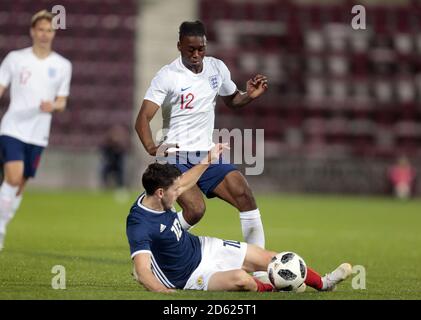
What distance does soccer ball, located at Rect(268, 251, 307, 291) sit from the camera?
7852 millimetres

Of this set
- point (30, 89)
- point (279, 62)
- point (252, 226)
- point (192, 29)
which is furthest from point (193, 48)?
point (279, 62)

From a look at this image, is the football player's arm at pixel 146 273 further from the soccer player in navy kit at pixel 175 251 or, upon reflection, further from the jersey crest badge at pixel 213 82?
the jersey crest badge at pixel 213 82

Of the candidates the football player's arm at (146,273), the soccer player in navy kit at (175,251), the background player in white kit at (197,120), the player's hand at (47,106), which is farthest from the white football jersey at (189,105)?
the player's hand at (47,106)

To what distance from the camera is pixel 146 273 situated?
24.5ft

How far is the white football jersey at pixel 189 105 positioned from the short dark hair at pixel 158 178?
4.93 ft

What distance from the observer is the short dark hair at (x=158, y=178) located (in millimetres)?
7648

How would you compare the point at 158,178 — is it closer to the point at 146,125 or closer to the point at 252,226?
the point at 146,125

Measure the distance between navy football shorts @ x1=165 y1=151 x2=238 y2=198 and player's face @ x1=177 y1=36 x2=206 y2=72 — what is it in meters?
0.87

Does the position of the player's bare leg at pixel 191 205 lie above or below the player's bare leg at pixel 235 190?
below

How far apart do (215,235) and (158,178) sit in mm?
6643

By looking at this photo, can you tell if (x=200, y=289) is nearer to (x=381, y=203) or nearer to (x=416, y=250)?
(x=416, y=250)

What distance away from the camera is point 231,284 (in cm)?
780

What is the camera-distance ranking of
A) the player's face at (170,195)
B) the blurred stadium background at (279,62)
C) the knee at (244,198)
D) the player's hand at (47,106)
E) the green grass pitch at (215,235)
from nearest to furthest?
1. the player's face at (170,195)
2. the green grass pitch at (215,235)
3. the knee at (244,198)
4. the player's hand at (47,106)
5. the blurred stadium background at (279,62)

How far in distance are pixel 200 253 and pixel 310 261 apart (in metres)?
3.16
